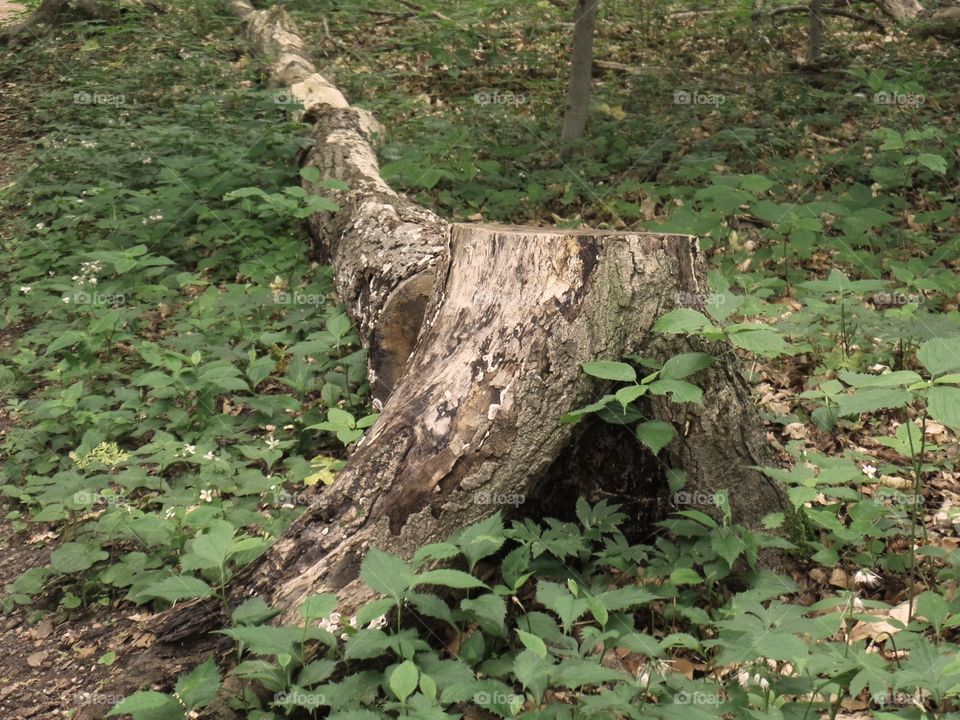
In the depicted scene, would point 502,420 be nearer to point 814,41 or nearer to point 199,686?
point 199,686

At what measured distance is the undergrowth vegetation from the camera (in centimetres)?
242

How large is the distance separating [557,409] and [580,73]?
5.00 metres

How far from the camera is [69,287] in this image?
5383 mm

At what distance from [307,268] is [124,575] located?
122 inches

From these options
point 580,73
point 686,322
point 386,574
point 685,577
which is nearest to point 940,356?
point 686,322

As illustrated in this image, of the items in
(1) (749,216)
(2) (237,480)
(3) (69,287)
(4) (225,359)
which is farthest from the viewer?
(1) (749,216)

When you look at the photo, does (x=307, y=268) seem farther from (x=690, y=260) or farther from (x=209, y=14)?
(x=209, y=14)

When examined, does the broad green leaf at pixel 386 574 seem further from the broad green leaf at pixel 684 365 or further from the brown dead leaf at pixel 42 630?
the brown dead leaf at pixel 42 630

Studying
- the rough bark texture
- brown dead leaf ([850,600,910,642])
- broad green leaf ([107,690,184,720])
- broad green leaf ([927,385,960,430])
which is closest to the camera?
broad green leaf ([927,385,960,430])

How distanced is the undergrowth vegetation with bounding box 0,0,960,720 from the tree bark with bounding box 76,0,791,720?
0.47ft

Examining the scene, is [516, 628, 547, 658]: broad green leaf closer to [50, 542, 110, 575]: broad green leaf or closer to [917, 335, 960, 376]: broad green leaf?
[917, 335, 960, 376]: broad green leaf

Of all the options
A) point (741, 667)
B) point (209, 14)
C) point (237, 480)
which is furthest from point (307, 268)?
point (209, 14)

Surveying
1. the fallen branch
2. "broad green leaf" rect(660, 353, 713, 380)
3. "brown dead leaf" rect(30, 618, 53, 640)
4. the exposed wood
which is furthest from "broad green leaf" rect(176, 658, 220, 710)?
the exposed wood

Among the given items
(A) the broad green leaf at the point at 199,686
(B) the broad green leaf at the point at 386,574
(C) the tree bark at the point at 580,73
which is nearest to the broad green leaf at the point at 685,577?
(B) the broad green leaf at the point at 386,574
